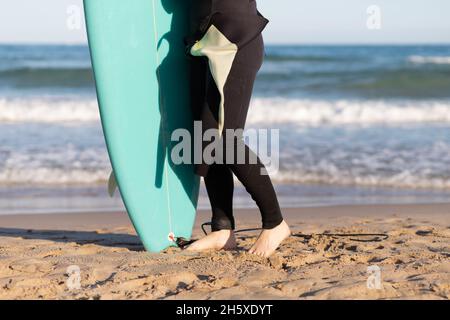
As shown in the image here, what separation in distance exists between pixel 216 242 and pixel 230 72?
800 mm

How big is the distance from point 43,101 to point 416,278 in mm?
10140

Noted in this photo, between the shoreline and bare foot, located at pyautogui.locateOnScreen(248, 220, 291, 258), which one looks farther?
the shoreline

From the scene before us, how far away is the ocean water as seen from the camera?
575cm

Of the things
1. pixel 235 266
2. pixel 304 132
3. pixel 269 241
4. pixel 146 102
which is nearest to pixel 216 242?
pixel 269 241

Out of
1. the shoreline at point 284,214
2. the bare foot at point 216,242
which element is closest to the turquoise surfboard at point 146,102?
the bare foot at point 216,242

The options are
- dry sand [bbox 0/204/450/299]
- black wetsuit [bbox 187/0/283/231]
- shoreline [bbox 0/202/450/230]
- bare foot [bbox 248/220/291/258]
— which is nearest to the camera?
dry sand [bbox 0/204/450/299]

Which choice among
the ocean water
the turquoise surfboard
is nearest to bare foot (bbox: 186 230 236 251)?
the turquoise surfboard

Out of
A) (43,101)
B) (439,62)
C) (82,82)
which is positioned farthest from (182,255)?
(439,62)

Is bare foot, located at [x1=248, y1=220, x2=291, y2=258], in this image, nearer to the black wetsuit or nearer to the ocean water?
the black wetsuit

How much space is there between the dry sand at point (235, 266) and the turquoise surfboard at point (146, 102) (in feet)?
0.84

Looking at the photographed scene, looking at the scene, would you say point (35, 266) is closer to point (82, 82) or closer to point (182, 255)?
point (182, 255)

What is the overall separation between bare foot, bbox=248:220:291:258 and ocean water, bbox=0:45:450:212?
208 cm

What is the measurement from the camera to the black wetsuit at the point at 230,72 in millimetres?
2979
